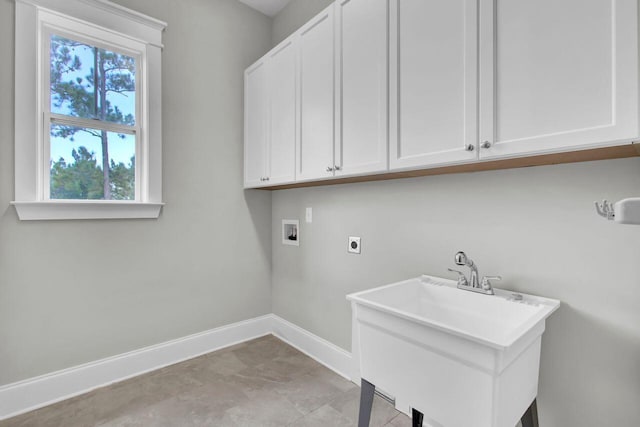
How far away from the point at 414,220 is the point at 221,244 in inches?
65.3

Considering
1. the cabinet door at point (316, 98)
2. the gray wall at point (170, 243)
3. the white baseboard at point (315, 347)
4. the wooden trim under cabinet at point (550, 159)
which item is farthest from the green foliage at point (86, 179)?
the wooden trim under cabinet at point (550, 159)

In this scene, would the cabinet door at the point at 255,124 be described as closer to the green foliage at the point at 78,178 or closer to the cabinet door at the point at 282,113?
the cabinet door at the point at 282,113

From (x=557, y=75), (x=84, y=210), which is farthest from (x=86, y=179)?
(x=557, y=75)

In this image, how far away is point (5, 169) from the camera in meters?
1.77

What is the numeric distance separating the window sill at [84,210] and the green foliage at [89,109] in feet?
0.32

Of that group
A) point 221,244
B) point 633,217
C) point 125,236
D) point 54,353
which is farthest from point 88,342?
point 633,217

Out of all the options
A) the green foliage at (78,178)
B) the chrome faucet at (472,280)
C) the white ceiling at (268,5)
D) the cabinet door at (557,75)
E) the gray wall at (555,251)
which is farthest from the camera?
the white ceiling at (268,5)

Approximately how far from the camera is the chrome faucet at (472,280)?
1377mm

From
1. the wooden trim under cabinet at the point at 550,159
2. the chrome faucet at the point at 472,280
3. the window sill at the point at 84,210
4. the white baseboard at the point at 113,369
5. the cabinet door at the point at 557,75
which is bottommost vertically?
the white baseboard at the point at 113,369

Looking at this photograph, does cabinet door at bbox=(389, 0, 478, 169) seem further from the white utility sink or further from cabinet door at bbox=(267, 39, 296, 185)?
cabinet door at bbox=(267, 39, 296, 185)

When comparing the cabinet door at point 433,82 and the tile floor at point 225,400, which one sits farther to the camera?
the tile floor at point 225,400

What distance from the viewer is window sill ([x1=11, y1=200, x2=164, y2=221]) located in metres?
1.81

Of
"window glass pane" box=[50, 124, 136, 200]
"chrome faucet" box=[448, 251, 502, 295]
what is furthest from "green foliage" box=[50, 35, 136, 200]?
"chrome faucet" box=[448, 251, 502, 295]

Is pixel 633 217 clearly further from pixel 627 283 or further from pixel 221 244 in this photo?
pixel 221 244
